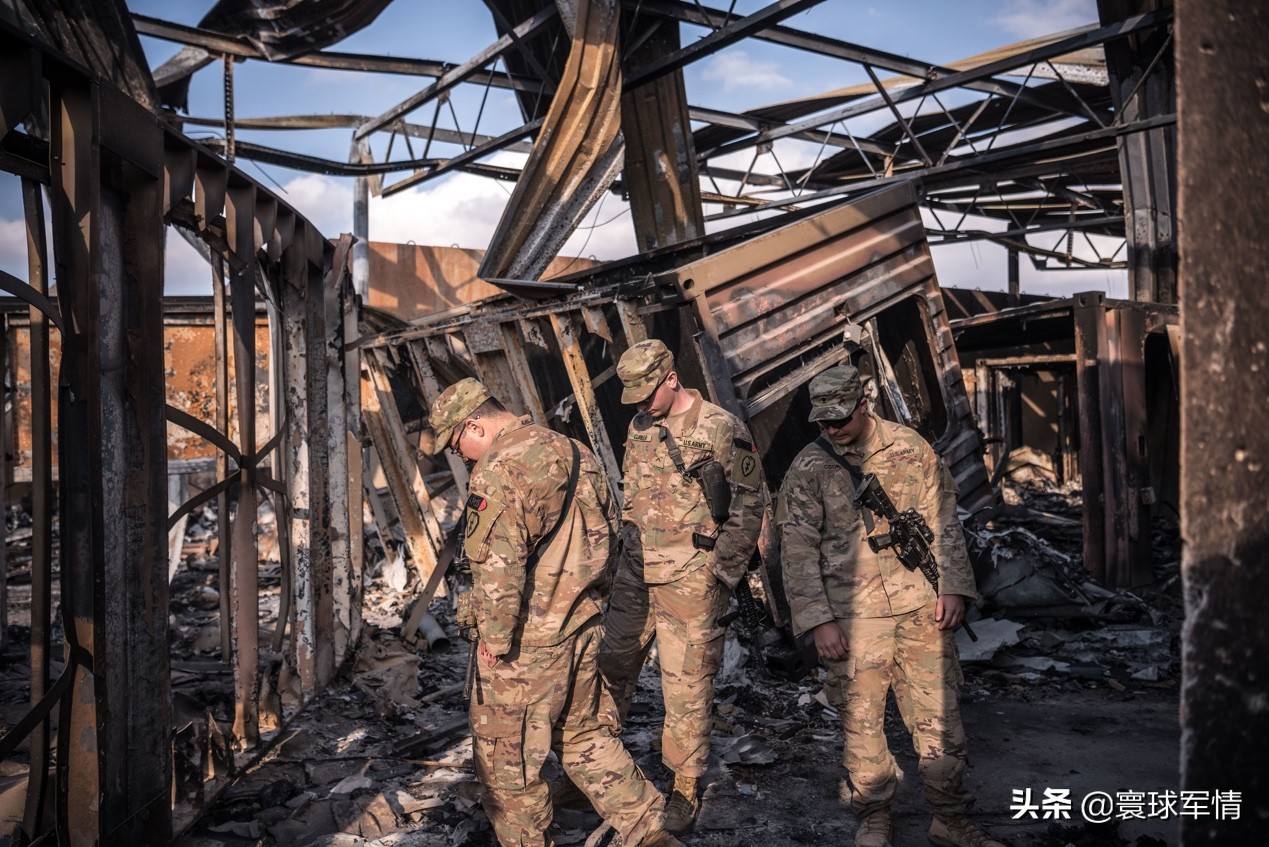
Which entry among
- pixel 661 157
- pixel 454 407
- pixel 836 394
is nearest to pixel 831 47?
pixel 661 157

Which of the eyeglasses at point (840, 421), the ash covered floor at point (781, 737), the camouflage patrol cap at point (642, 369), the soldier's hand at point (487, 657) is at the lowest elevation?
the ash covered floor at point (781, 737)

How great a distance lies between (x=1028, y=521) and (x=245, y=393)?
769 centimetres

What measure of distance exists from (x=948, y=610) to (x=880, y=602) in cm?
25

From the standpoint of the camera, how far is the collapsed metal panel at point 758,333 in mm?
5031

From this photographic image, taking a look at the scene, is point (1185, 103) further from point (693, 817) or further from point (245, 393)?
point (245, 393)

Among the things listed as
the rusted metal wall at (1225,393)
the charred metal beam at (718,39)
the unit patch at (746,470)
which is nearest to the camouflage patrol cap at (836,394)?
the unit patch at (746,470)

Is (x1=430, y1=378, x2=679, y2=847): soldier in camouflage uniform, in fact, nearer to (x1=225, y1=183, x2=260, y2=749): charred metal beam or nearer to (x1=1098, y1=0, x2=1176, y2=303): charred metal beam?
(x1=225, y1=183, x2=260, y2=749): charred metal beam

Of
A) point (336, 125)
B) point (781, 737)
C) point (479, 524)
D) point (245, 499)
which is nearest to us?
point (479, 524)

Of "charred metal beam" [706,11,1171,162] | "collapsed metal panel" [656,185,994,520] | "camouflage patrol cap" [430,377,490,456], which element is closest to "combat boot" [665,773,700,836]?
"camouflage patrol cap" [430,377,490,456]

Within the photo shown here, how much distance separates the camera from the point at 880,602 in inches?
126

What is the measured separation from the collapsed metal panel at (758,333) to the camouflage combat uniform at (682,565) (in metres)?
1.23

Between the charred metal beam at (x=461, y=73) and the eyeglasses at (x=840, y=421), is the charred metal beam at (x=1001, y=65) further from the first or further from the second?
the eyeglasses at (x=840, y=421)

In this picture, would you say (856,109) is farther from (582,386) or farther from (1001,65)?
(582,386)

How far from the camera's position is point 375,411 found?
26.3ft
